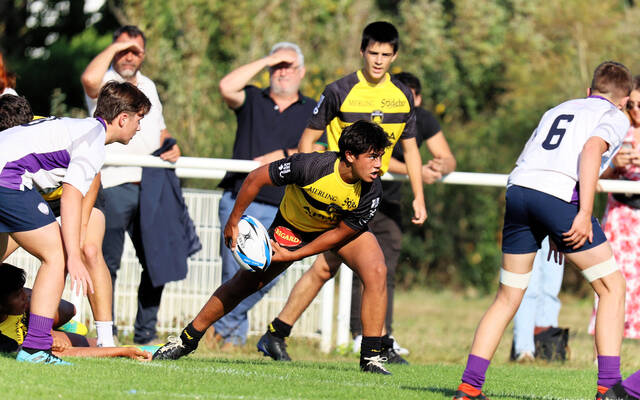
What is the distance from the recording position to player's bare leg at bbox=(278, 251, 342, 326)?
24.8 ft

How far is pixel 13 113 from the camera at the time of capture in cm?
666

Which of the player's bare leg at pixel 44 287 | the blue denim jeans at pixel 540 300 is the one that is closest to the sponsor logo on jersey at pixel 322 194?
the player's bare leg at pixel 44 287

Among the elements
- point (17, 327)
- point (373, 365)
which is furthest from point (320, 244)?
point (17, 327)

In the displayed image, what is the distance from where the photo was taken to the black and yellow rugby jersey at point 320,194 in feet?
20.8

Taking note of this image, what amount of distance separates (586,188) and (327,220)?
180 cm

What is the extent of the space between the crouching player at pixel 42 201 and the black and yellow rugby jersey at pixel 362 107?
6.09ft

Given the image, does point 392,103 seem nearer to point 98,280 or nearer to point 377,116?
point 377,116

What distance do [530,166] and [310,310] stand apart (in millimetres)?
3865

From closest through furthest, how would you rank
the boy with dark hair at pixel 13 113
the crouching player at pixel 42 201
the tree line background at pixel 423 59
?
the crouching player at pixel 42 201
the boy with dark hair at pixel 13 113
the tree line background at pixel 423 59

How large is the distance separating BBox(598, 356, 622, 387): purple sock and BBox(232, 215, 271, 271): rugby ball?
220 cm

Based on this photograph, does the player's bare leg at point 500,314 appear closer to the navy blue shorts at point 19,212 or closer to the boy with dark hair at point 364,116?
the boy with dark hair at point 364,116

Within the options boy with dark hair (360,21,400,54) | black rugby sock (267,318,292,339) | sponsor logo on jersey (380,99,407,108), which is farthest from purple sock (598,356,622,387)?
boy with dark hair (360,21,400,54)

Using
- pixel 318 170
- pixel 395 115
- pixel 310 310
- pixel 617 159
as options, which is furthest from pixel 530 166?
pixel 310 310

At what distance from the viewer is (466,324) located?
42.9ft
